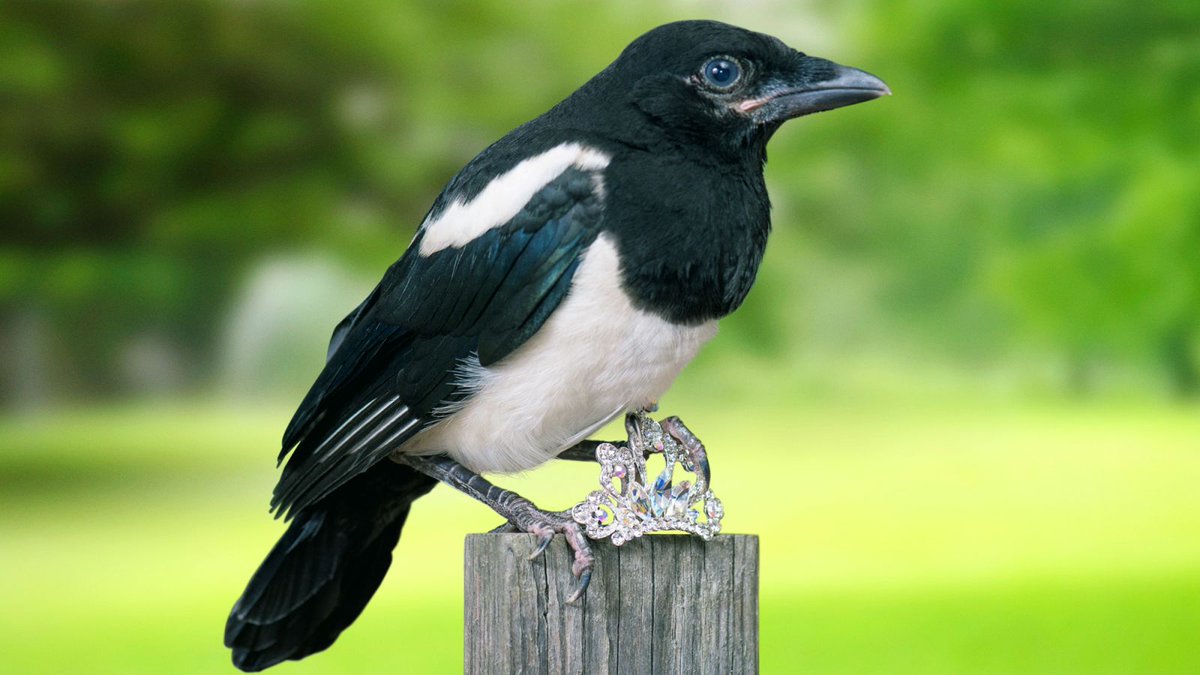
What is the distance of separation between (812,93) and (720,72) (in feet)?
0.70

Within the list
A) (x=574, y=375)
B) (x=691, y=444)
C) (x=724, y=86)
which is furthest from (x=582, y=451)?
(x=724, y=86)

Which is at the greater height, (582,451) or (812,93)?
(812,93)

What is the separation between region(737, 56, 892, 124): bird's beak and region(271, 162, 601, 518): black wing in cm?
44

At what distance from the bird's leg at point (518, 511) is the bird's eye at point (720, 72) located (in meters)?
1.01

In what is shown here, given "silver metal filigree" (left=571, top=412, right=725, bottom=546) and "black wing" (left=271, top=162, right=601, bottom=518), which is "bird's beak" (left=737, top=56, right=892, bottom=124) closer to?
"black wing" (left=271, top=162, right=601, bottom=518)

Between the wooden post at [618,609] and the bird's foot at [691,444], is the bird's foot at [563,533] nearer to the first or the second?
the wooden post at [618,609]

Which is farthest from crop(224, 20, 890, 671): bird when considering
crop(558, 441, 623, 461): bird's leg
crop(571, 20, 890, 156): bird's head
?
crop(558, 441, 623, 461): bird's leg

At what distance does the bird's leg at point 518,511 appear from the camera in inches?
107

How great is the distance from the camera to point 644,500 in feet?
9.21

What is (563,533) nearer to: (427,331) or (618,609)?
(618,609)

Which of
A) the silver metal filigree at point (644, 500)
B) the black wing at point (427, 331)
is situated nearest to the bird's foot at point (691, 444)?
the silver metal filigree at point (644, 500)

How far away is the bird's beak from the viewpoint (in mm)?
2896

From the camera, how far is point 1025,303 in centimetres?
838

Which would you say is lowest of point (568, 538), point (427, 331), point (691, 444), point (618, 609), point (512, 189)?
point (618, 609)
